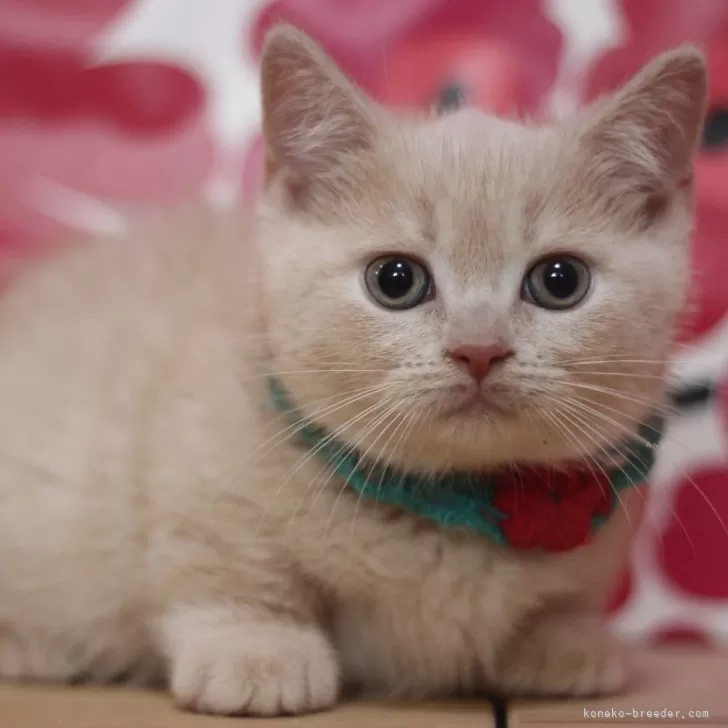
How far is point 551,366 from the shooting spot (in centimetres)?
92

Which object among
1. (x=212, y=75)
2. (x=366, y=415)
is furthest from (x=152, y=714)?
(x=212, y=75)

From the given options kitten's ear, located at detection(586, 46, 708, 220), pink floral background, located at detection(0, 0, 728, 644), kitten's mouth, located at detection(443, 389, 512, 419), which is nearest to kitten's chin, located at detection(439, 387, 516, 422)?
kitten's mouth, located at detection(443, 389, 512, 419)

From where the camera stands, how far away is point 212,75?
5.66ft

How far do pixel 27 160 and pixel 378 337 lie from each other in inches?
38.0

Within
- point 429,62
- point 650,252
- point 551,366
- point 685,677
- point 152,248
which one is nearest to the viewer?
point 551,366

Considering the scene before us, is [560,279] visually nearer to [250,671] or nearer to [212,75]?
[250,671]

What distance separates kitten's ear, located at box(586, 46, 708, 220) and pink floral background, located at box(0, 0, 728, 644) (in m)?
0.53

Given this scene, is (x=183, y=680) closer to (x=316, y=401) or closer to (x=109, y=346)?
(x=316, y=401)

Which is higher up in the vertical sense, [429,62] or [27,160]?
[429,62]

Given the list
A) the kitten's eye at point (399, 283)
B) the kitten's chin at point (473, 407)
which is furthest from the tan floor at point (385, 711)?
the kitten's eye at point (399, 283)

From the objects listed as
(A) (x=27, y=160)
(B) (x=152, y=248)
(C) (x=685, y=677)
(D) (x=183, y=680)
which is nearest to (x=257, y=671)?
(D) (x=183, y=680)

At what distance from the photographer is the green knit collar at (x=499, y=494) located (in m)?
1.01

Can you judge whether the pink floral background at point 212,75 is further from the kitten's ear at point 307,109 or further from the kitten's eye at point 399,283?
the kitten's eye at point 399,283

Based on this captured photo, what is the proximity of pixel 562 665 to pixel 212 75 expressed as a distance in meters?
1.12
